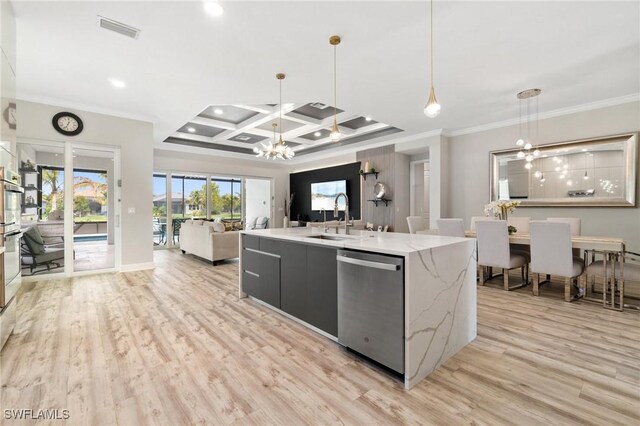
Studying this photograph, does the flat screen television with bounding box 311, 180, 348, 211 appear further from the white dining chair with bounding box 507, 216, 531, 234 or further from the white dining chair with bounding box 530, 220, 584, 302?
the white dining chair with bounding box 530, 220, 584, 302

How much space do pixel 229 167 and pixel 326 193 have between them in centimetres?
318

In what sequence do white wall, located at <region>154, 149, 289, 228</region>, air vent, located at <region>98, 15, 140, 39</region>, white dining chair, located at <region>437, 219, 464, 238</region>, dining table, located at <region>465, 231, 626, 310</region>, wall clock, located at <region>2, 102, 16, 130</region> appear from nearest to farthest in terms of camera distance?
wall clock, located at <region>2, 102, 16, 130</region> → air vent, located at <region>98, 15, 140, 39</region> → dining table, located at <region>465, 231, 626, 310</region> → white dining chair, located at <region>437, 219, 464, 238</region> → white wall, located at <region>154, 149, 289, 228</region>

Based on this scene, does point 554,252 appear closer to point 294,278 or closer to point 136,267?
point 294,278

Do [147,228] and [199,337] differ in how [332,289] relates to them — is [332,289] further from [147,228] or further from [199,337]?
[147,228]

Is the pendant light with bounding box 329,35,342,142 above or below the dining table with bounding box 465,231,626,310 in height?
above

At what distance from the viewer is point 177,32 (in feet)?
9.12

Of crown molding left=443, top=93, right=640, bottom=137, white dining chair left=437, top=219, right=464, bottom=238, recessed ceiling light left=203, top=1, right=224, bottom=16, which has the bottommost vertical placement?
white dining chair left=437, top=219, right=464, bottom=238

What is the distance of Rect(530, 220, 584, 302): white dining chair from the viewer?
10.7 feet

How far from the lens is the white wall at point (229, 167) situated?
7895 millimetres

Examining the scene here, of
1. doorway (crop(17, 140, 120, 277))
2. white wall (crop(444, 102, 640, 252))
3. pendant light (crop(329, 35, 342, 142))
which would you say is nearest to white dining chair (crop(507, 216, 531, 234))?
white wall (crop(444, 102, 640, 252))

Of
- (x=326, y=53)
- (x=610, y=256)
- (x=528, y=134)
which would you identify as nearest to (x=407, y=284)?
(x=326, y=53)

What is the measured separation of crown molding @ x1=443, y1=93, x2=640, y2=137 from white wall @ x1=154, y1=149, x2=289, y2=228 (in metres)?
5.84

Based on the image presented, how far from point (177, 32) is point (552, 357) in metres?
4.31

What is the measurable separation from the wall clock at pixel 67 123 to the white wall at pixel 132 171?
0.06 meters
